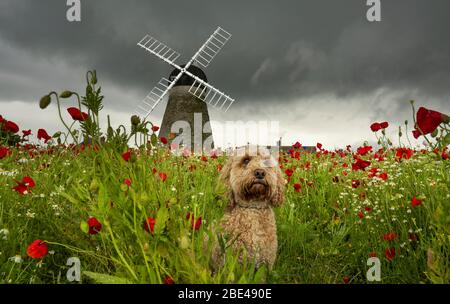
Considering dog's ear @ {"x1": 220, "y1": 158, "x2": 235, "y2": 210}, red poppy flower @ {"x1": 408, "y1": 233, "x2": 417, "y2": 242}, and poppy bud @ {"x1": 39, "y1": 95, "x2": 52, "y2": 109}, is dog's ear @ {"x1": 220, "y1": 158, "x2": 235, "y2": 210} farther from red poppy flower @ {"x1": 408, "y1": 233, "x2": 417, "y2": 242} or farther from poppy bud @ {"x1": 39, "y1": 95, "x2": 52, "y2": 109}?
red poppy flower @ {"x1": 408, "y1": 233, "x2": 417, "y2": 242}

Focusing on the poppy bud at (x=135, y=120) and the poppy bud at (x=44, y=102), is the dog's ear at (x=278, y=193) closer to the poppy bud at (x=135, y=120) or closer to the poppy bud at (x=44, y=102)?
the poppy bud at (x=135, y=120)

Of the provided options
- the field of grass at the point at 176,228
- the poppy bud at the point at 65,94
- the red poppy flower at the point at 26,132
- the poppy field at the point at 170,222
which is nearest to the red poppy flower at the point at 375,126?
the poppy field at the point at 170,222

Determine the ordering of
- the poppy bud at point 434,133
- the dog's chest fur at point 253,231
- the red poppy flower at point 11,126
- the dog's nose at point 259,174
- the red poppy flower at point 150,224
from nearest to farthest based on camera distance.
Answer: the red poppy flower at point 150,224 → the poppy bud at point 434,133 → the dog's chest fur at point 253,231 → the dog's nose at point 259,174 → the red poppy flower at point 11,126

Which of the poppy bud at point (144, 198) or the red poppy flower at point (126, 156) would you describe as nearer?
the poppy bud at point (144, 198)

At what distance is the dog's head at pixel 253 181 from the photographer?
3.31 m

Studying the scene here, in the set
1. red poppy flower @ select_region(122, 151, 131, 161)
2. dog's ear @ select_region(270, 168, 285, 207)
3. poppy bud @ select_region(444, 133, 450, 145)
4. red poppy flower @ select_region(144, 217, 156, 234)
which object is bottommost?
red poppy flower @ select_region(144, 217, 156, 234)

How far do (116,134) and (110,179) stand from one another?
28 centimetres

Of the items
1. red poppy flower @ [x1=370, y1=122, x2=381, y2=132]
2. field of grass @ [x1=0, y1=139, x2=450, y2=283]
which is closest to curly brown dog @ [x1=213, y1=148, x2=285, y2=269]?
field of grass @ [x1=0, y1=139, x2=450, y2=283]

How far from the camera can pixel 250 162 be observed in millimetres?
3498

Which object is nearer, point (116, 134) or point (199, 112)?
point (116, 134)

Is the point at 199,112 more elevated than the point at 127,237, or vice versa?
the point at 199,112

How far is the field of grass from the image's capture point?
2.21 m

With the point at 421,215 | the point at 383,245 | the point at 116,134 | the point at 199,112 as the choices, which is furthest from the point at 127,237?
the point at 199,112
